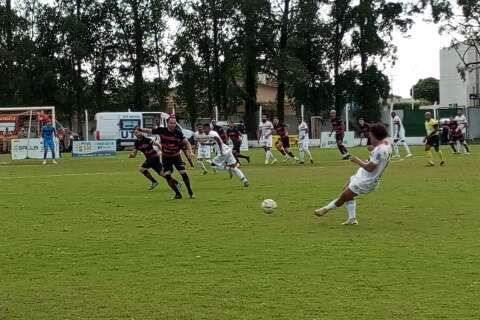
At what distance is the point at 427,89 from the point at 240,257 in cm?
12001

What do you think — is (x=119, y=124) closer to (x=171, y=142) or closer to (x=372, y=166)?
(x=171, y=142)

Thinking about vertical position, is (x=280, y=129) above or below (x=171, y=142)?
above

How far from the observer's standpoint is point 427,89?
12356 cm

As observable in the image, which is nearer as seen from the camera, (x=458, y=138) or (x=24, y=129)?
(x=458, y=138)

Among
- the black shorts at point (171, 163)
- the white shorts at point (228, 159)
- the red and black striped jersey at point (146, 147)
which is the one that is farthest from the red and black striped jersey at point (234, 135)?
the black shorts at point (171, 163)

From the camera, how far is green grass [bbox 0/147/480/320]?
6.44 m

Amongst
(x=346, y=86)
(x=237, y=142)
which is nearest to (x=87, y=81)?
(x=346, y=86)

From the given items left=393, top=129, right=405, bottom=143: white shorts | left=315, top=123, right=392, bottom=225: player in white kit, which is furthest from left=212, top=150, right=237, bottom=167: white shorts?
left=393, top=129, right=405, bottom=143: white shorts

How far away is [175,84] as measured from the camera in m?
66.1

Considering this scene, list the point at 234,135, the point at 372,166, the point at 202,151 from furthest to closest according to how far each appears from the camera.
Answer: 1. the point at 234,135
2. the point at 202,151
3. the point at 372,166

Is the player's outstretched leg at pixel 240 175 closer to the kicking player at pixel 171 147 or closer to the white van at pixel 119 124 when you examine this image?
the kicking player at pixel 171 147

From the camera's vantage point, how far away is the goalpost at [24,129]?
1435 inches

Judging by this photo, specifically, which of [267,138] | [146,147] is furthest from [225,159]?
[267,138]

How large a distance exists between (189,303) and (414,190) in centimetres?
1114
